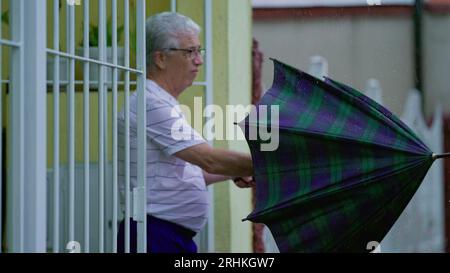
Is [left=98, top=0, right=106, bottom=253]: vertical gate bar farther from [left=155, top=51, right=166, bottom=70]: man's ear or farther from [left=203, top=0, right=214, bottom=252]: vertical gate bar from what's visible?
[left=203, top=0, right=214, bottom=252]: vertical gate bar

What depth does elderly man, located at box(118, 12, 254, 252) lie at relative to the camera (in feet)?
15.3

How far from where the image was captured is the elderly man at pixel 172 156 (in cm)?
465

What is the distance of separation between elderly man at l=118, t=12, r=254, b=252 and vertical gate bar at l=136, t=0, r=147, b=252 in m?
0.16

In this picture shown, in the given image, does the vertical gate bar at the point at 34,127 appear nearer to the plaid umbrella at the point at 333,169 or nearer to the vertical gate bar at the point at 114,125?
the vertical gate bar at the point at 114,125

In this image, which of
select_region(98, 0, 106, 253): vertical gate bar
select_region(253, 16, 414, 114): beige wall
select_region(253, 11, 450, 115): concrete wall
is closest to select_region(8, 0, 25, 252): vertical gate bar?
select_region(98, 0, 106, 253): vertical gate bar

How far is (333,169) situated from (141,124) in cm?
77

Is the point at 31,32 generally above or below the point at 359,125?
above

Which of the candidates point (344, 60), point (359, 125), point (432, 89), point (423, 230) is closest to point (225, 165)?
point (359, 125)

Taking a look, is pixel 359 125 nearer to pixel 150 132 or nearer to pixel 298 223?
pixel 298 223

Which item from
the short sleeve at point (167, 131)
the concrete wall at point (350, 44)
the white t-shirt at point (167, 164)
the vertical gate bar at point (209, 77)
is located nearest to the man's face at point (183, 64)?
the white t-shirt at point (167, 164)

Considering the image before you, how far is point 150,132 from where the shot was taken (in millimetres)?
4668

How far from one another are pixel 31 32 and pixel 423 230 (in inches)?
331

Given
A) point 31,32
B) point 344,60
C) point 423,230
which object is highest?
point 344,60
